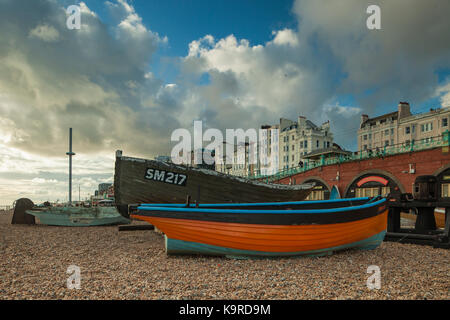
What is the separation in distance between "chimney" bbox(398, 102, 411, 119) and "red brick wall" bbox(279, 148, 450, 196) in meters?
27.2

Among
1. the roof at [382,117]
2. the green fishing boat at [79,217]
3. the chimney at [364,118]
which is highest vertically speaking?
the chimney at [364,118]

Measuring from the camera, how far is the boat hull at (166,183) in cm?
1155

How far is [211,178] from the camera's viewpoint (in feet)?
38.5

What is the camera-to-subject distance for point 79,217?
50.4ft

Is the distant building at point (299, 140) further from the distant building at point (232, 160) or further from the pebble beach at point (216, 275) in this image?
the pebble beach at point (216, 275)

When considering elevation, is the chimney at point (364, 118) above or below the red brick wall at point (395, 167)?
above

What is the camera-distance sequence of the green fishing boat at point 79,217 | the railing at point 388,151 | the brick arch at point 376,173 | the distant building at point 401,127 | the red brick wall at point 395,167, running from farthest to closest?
the distant building at point 401,127 < the brick arch at point 376,173 < the red brick wall at point 395,167 < the railing at point 388,151 < the green fishing boat at point 79,217

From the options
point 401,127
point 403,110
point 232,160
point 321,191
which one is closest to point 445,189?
point 321,191

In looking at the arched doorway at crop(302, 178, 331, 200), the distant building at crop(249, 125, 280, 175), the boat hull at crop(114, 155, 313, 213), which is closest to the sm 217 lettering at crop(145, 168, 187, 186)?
the boat hull at crop(114, 155, 313, 213)

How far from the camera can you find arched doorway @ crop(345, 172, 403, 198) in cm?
2202

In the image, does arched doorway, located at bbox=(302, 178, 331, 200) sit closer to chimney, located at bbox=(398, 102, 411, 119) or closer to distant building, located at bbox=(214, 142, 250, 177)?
chimney, located at bbox=(398, 102, 411, 119)

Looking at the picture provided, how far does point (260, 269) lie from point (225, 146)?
8219cm

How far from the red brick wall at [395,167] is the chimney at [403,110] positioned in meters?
27.2

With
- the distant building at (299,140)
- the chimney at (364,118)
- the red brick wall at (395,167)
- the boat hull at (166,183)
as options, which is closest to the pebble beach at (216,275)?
the boat hull at (166,183)
